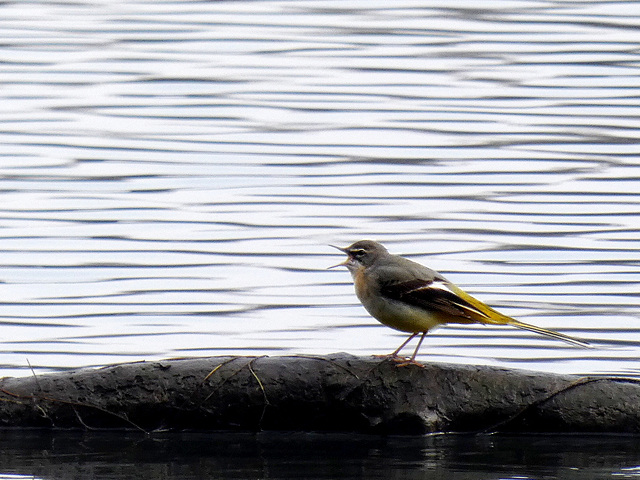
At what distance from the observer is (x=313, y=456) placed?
9406 mm

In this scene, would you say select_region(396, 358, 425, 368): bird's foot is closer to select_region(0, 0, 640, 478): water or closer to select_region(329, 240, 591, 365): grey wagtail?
select_region(329, 240, 591, 365): grey wagtail

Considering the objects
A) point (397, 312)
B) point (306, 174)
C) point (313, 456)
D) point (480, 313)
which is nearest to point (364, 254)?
point (397, 312)

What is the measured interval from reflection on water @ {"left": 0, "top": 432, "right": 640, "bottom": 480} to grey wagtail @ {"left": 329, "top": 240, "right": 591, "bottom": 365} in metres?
0.66

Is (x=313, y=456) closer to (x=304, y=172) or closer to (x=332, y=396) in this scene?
(x=332, y=396)

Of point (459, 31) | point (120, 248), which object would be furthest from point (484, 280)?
point (459, 31)

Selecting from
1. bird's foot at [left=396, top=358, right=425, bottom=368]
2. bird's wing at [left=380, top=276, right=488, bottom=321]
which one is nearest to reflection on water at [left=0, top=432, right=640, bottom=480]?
bird's foot at [left=396, top=358, right=425, bottom=368]

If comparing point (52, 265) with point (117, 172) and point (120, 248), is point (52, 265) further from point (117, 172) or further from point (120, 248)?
point (117, 172)

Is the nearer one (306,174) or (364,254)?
(364,254)

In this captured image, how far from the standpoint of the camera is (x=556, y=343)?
12.2 metres

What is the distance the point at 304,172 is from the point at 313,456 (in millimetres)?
8514

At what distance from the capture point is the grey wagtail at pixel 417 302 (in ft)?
32.2

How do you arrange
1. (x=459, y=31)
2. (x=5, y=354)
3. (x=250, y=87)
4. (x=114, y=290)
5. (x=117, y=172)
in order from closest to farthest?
(x=5, y=354)
(x=114, y=290)
(x=117, y=172)
(x=250, y=87)
(x=459, y=31)

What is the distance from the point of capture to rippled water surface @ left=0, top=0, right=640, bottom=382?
492 inches

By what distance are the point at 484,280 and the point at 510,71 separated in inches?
371
